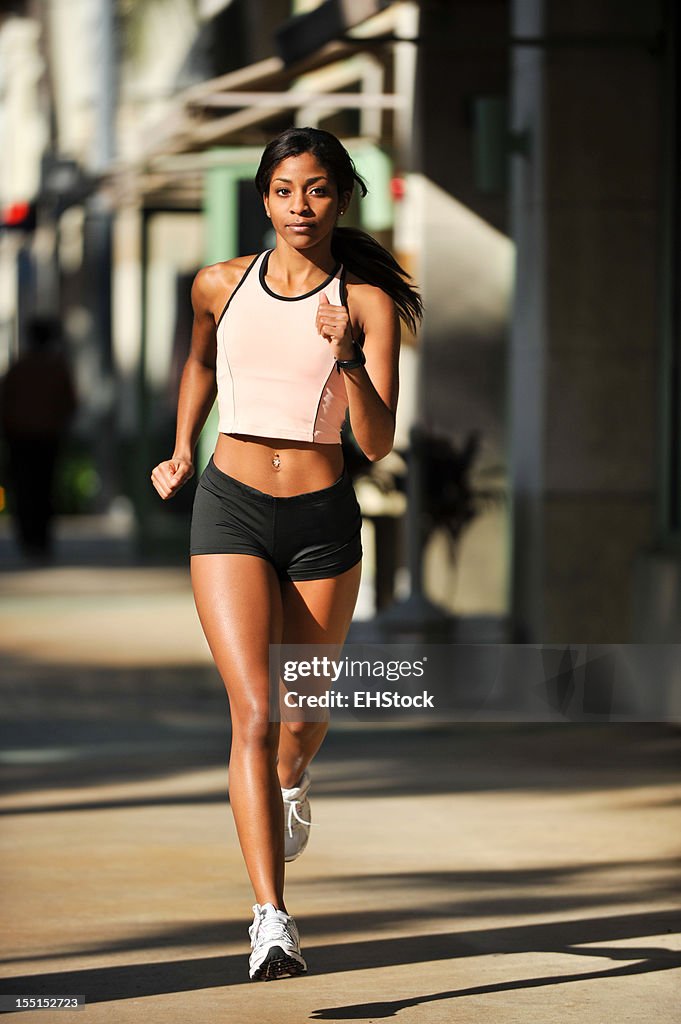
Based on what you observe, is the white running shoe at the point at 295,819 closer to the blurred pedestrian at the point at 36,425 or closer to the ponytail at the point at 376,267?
the ponytail at the point at 376,267

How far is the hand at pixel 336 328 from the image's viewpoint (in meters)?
5.23

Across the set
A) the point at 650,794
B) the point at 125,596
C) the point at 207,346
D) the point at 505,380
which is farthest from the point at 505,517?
the point at 207,346

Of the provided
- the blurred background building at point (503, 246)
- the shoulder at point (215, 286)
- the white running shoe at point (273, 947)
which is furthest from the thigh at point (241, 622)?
the blurred background building at point (503, 246)

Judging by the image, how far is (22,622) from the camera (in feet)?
49.2

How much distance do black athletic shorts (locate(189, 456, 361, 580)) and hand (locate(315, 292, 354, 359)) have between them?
483 mm

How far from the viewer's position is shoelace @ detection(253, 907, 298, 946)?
5.32 metres

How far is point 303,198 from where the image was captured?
538 centimetres

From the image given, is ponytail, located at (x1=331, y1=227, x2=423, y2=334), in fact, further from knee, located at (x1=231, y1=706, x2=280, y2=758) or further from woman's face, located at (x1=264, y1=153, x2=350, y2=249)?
knee, located at (x1=231, y1=706, x2=280, y2=758)

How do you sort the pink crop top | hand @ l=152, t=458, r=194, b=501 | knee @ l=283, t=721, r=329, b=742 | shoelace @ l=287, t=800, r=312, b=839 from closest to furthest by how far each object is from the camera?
the pink crop top, hand @ l=152, t=458, r=194, b=501, knee @ l=283, t=721, r=329, b=742, shoelace @ l=287, t=800, r=312, b=839

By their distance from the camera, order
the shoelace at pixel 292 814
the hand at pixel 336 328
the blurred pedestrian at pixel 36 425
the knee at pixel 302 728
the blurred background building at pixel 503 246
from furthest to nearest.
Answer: the blurred pedestrian at pixel 36 425, the blurred background building at pixel 503 246, the shoelace at pixel 292 814, the knee at pixel 302 728, the hand at pixel 336 328

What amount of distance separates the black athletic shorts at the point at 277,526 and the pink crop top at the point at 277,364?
16cm

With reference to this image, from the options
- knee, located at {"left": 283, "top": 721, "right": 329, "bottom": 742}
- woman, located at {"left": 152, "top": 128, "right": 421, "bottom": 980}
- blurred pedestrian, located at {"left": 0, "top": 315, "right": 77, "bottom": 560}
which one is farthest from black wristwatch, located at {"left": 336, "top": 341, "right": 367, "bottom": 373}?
blurred pedestrian, located at {"left": 0, "top": 315, "right": 77, "bottom": 560}

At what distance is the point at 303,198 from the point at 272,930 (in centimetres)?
164

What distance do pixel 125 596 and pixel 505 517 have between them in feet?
13.9
